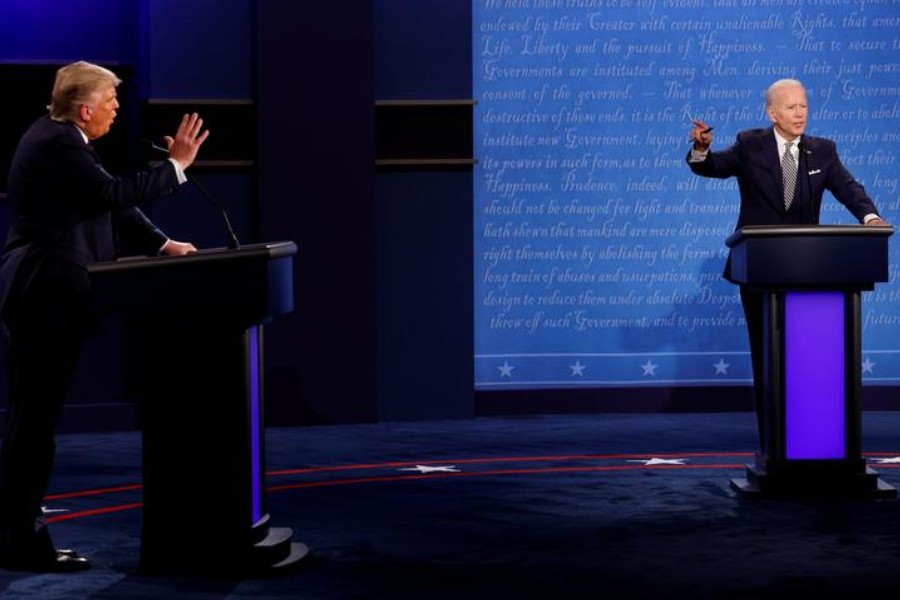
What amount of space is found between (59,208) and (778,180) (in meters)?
3.05

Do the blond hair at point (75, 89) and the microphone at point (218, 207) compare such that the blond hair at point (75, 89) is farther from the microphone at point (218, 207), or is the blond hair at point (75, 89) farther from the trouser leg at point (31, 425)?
the trouser leg at point (31, 425)

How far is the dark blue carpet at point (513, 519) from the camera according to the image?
443 centimetres

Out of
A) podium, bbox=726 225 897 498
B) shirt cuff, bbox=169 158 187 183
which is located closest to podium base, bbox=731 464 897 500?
podium, bbox=726 225 897 498

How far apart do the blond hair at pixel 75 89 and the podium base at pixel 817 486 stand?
2.76 metres

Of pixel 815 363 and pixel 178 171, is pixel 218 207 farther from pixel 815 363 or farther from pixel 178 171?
pixel 815 363

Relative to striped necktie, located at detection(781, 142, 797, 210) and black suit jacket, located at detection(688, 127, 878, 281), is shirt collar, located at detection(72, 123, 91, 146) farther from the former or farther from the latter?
striped necktie, located at detection(781, 142, 797, 210)

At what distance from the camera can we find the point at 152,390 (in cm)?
461

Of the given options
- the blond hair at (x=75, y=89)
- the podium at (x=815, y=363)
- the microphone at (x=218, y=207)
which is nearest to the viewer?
the microphone at (x=218, y=207)

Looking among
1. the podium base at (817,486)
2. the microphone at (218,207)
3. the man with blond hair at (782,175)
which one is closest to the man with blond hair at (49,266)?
the microphone at (218,207)

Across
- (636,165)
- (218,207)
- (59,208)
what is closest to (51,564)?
(59,208)

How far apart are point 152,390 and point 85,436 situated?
3620 mm

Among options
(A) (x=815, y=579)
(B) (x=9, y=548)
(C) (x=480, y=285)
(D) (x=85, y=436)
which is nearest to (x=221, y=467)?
(B) (x=9, y=548)

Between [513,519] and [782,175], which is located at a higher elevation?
[782,175]

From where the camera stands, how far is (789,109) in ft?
21.1
